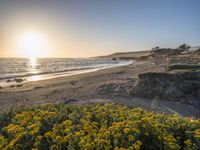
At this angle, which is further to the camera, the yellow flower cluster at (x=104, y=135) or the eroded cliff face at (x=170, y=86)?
the eroded cliff face at (x=170, y=86)

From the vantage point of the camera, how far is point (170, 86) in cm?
1070

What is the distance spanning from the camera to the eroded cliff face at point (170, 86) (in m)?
10.4

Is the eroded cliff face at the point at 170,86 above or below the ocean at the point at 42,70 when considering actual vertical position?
above

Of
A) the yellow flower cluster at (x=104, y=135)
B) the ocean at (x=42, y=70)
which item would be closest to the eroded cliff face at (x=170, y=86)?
the yellow flower cluster at (x=104, y=135)

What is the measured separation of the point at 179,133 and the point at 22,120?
3.16 metres

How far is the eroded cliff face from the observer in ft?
34.2

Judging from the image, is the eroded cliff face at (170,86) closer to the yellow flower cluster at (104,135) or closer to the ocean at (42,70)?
the yellow flower cluster at (104,135)

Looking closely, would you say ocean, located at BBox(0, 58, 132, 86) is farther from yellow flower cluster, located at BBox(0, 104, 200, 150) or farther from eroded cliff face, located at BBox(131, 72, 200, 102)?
yellow flower cluster, located at BBox(0, 104, 200, 150)

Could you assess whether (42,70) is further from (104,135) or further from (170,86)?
(104,135)

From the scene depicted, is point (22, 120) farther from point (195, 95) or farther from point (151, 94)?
point (195, 95)

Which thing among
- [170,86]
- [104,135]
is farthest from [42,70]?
[104,135]

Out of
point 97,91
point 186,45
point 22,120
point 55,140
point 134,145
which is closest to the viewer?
point 134,145

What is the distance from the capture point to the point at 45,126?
4996 mm

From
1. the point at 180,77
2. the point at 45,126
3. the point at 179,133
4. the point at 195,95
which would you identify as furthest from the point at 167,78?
the point at 45,126
